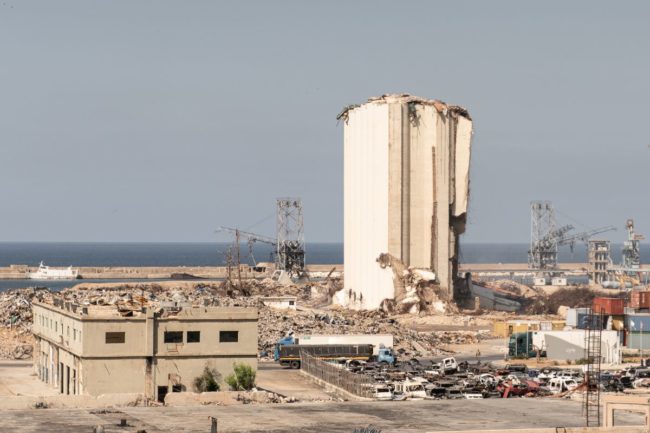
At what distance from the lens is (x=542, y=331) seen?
97.7 meters

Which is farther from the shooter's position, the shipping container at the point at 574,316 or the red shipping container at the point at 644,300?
the red shipping container at the point at 644,300

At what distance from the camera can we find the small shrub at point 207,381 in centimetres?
7219

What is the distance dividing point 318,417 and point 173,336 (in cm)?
1499

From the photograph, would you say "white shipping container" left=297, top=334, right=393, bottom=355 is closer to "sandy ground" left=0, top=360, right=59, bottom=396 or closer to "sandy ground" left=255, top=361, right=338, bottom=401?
"sandy ground" left=255, top=361, right=338, bottom=401

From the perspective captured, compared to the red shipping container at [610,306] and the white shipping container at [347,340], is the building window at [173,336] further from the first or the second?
the red shipping container at [610,306]

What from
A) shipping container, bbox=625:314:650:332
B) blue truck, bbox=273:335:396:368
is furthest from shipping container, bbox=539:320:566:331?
blue truck, bbox=273:335:396:368

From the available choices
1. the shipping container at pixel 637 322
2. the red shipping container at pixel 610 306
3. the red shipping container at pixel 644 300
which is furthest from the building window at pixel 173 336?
the red shipping container at pixel 644 300

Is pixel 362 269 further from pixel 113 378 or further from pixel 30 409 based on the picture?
pixel 30 409

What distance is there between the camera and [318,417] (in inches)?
2362

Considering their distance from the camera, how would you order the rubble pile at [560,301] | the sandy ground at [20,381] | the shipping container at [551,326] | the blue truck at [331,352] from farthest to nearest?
the rubble pile at [560,301] → the shipping container at [551,326] → the blue truck at [331,352] → the sandy ground at [20,381]

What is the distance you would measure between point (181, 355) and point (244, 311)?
14.1 ft

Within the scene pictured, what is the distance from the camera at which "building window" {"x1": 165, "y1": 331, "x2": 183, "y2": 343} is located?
72625 millimetres

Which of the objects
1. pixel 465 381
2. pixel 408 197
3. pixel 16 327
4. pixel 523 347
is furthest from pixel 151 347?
pixel 408 197

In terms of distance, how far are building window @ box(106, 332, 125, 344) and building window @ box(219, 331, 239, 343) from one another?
17.1ft
